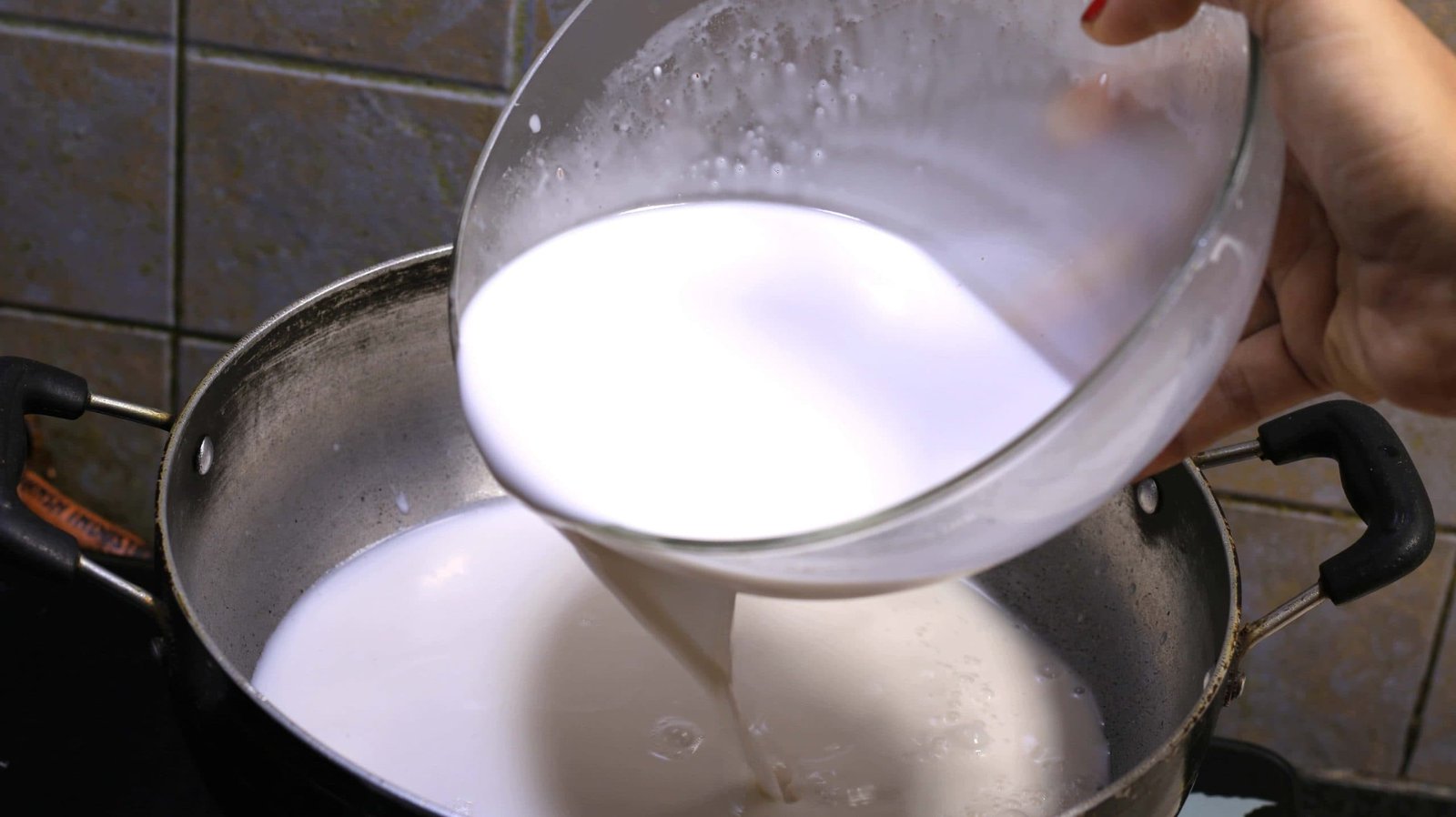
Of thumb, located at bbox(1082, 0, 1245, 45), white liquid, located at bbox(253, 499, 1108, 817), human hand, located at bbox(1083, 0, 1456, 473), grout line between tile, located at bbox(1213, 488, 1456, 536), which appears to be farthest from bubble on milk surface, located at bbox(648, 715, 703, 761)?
grout line between tile, located at bbox(1213, 488, 1456, 536)

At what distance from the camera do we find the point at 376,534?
0.85 m

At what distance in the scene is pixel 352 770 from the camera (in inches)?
19.1

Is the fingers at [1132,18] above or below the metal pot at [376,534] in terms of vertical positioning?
above

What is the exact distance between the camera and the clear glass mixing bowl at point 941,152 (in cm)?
46

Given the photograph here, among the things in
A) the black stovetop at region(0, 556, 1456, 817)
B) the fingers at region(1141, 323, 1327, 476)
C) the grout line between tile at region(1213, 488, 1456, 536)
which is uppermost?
the fingers at region(1141, 323, 1327, 476)

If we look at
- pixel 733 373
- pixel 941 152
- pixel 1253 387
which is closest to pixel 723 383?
pixel 733 373

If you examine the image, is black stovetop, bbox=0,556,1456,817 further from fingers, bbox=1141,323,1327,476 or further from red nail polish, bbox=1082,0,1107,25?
red nail polish, bbox=1082,0,1107,25

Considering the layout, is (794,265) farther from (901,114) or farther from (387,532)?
(387,532)

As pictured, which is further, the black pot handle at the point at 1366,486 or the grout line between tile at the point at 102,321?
the grout line between tile at the point at 102,321

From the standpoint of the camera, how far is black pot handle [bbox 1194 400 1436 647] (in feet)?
1.95

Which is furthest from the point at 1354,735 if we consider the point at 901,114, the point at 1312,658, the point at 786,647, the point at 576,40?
the point at 576,40

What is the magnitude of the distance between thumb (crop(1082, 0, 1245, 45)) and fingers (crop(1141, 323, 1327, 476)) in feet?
0.66

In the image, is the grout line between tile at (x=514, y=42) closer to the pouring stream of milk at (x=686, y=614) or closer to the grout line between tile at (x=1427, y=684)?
the pouring stream of milk at (x=686, y=614)

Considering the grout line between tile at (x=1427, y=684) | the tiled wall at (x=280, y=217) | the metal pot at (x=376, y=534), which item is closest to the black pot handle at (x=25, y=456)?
the metal pot at (x=376, y=534)
